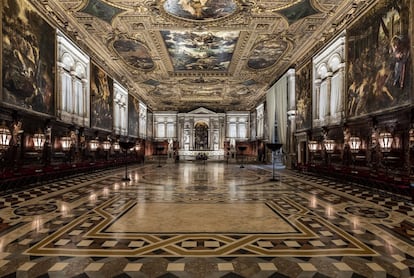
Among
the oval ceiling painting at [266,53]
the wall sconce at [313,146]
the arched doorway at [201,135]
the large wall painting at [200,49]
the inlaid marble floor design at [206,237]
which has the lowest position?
the inlaid marble floor design at [206,237]

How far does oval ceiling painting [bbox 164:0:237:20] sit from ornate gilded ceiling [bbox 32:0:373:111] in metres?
0.04

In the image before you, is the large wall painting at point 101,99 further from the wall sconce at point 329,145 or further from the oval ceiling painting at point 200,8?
the wall sconce at point 329,145

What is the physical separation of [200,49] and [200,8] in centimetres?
485

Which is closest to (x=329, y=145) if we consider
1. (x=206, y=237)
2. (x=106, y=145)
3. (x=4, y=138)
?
(x=206, y=237)

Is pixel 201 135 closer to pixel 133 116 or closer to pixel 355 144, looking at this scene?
pixel 133 116

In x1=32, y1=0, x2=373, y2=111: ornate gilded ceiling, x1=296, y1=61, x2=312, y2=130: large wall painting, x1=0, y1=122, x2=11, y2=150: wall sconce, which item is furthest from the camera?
x1=296, y1=61, x2=312, y2=130: large wall painting

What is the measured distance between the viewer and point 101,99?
17828 millimetres

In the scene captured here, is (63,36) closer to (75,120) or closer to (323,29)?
(75,120)

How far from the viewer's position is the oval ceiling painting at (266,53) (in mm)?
15023

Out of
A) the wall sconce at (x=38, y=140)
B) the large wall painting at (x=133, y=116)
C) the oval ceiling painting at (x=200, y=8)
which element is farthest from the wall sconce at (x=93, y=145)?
the large wall painting at (x=133, y=116)

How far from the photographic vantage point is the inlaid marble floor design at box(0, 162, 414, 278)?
9.70 ft

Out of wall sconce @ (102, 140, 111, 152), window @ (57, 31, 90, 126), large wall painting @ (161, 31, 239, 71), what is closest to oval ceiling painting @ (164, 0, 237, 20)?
large wall painting @ (161, 31, 239, 71)

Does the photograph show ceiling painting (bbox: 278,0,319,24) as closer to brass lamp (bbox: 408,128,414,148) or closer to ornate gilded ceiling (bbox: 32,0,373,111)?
ornate gilded ceiling (bbox: 32,0,373,111)

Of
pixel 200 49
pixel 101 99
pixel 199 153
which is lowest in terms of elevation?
pixel 199 153
